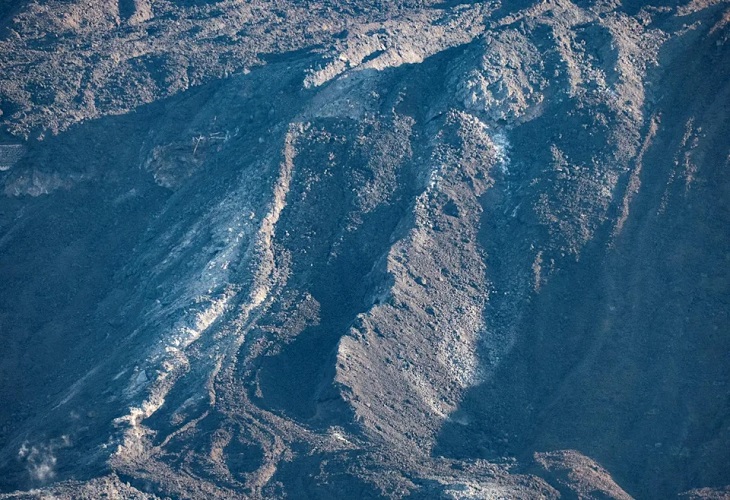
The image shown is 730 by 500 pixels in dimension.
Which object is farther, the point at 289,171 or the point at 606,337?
the point at 289,171

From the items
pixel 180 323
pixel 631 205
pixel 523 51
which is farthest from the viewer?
pixel 523 51

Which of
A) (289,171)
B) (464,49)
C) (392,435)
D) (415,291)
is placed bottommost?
(392,435)

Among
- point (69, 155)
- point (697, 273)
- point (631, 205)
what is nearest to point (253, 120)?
point (69, 155)

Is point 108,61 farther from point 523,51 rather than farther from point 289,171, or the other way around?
point 523,51

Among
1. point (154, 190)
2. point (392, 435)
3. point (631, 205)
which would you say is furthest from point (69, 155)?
point (631, 205)

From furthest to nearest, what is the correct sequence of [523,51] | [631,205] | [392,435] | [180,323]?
1. [523,51]
2. [631,205]
3. [180,323]
4. [392,435]

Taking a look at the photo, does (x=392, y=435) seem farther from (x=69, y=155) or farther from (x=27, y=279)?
(x=69, y=155)

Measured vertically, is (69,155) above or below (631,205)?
below
